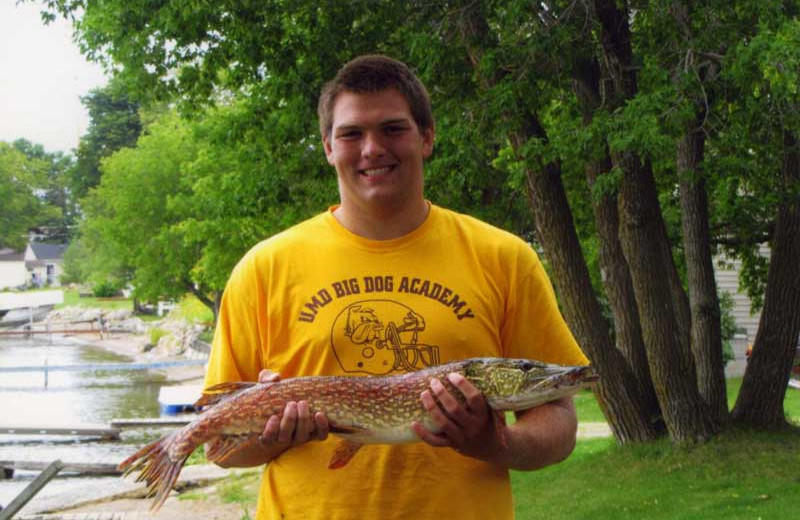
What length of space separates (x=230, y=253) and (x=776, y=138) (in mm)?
25499

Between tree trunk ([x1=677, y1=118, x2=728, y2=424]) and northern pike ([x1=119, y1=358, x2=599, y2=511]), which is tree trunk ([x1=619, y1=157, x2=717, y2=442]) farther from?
northern pike ([x1=119, y1=358, x2=599, y2=511])

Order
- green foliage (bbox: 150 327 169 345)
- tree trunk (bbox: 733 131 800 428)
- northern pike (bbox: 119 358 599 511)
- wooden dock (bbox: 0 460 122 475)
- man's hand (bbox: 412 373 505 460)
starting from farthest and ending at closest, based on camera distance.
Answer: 1. green foliage (bbox: 150 327 169 345)
2. wooden dock (bbox: 0 460 122 475)
3. tree trunk (bbox: 733 131 800 428)
4. northern pike (bbox: 119 358 599 511)
5. man's hand (bbox: 412 373 505 460)

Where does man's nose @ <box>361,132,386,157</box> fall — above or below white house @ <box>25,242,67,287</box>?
below

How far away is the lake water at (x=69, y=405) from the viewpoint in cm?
2264

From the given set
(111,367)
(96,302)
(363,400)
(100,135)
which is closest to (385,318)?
(363,400)

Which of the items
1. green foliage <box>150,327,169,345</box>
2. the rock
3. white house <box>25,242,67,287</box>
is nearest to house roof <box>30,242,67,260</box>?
white house <box>25,242,67,287</box>

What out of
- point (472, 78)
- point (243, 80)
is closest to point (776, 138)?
point (472, 78)

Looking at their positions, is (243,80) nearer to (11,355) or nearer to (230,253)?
(230,253)

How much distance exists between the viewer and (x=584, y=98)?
11883 mm

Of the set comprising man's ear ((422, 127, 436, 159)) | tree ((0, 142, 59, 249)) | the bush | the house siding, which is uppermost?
tree ((0, 142, 59, 249))

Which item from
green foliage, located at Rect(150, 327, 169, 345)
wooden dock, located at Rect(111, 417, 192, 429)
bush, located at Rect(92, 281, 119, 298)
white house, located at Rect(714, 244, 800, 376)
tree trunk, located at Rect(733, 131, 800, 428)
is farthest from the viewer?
bush, located at Rect(92, 281, 119, 298)

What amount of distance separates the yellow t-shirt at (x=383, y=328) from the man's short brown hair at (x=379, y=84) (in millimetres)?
358

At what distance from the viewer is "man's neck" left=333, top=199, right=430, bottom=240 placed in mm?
3199

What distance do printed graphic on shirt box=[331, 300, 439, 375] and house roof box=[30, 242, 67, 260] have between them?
4897 inches
